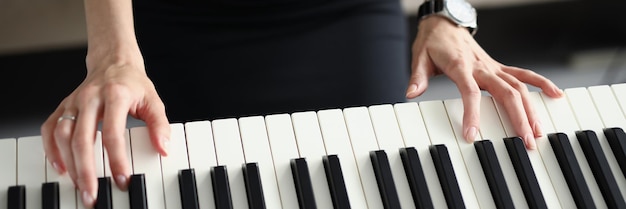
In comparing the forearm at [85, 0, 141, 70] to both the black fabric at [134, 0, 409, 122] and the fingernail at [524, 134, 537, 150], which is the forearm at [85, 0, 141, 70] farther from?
the fingernail at [524, 134, 537, 150]

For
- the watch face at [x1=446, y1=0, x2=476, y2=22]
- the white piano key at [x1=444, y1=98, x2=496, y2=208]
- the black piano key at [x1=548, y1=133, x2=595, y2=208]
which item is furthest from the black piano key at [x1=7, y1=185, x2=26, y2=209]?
the watch face at [x1=446, y1=0, x2=476, y2=22]

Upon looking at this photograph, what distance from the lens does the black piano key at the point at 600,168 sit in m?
0.78

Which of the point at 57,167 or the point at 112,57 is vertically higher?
the point at 112,57

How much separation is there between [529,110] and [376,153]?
0.69ft

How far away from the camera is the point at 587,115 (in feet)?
2.81

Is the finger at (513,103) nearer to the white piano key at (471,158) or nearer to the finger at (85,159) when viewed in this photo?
the white piano key at (471,158)

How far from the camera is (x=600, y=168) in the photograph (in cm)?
79

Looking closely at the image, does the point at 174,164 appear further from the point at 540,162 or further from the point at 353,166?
the point at 540,162

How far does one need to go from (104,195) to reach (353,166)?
0.26 m

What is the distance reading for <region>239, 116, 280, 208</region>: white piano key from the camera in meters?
0.74

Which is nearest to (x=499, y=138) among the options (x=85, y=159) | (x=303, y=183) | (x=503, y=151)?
(x=503, y=151)

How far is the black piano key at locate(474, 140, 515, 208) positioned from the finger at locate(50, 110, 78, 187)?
0.44 meters

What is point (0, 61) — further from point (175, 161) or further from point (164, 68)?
point (175, 161)

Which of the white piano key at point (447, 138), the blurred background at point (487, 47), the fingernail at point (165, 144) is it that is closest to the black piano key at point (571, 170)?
the white piano key at point (447, 138)
